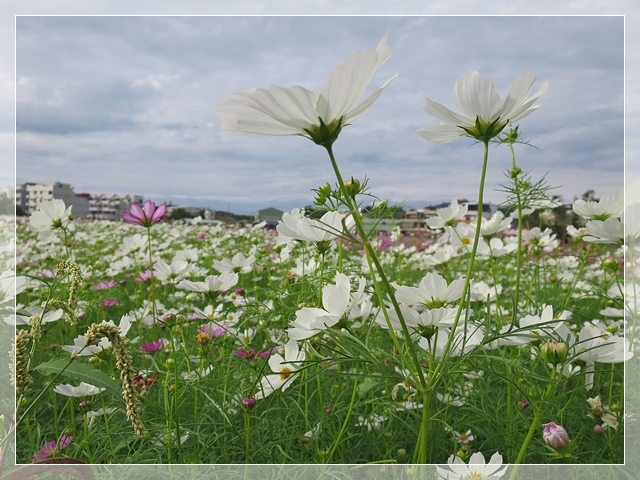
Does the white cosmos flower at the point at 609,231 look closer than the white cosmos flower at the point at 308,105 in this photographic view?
No

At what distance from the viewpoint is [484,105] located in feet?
1.42

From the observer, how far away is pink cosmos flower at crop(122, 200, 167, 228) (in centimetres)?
93

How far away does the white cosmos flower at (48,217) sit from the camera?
1114 millimetres

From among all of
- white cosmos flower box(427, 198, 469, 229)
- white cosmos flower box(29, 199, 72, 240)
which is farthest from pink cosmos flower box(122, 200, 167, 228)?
white cosmos flower box(427, 198, 469, 229)

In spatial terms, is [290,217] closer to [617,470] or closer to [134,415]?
[134,415]

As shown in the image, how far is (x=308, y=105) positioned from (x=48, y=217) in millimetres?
958

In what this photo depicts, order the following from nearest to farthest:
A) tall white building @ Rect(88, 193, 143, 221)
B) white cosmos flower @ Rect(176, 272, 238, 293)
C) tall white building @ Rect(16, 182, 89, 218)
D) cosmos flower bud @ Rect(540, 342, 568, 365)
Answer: cosmos flower bud @ Rect(540, 342, 568, 365) → white cosmos flower @ Rect(176, 272, 238, 293) → tall white building @ Rect(16, 182, 89, 218) → tall white building @ Rect(88, 193, 143, 221)

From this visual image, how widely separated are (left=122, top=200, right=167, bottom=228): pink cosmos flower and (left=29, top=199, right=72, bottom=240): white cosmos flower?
0.90ft

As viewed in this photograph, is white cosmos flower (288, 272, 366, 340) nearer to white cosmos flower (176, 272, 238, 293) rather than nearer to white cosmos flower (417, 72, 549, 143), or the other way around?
white cosmos flower (417, 72, 549, 143)

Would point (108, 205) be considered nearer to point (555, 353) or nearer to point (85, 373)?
point (85, 373)

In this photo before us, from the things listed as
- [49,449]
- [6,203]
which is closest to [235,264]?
[49,449]

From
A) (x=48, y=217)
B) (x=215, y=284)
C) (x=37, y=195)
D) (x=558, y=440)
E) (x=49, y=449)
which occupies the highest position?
(x=37, y=195)

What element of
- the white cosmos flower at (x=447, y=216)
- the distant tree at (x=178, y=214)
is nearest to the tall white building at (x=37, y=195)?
the distant tree at (x=178, y=214)

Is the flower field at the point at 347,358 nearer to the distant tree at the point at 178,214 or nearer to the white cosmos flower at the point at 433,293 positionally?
the white cosmos flower at the point at 433,293
